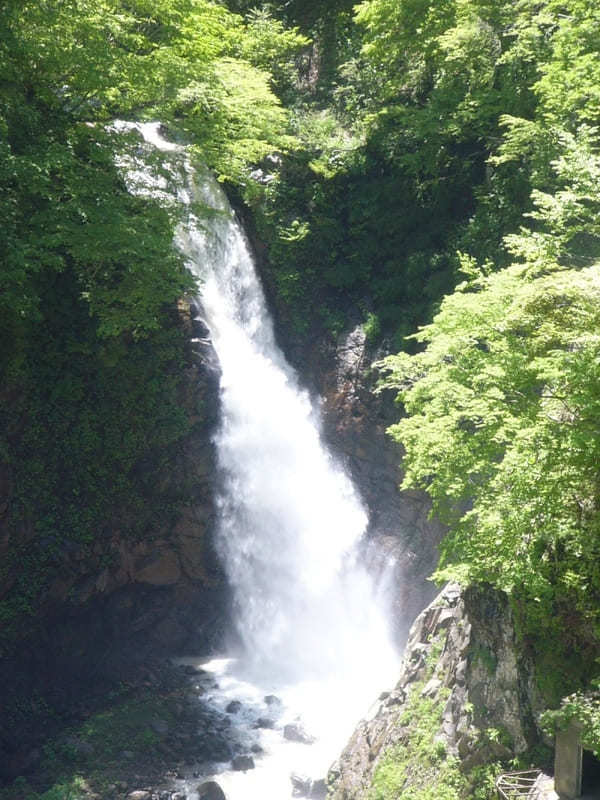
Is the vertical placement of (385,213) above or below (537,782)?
above

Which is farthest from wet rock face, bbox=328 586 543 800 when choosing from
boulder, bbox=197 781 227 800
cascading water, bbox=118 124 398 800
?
cascading water, bbox=118 124 398 800

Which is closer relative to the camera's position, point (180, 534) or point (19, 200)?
point (19, 200)

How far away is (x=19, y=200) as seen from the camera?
37.9 feet

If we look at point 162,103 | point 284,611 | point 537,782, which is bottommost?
point 537,782

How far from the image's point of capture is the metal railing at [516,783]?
790 centimetres

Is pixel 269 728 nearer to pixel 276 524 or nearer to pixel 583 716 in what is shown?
pixel 276 524

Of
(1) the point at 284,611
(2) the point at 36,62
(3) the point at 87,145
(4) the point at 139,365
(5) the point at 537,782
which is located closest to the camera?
(5) the point at 537,782

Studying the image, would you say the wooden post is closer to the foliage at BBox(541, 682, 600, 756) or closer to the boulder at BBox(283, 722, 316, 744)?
the foliage at BBox(541, 682, 600, 756)

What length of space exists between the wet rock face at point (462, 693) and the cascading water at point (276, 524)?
4265 mm

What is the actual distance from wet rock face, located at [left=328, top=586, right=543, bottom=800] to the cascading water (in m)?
4.26

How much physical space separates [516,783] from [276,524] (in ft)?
33.0

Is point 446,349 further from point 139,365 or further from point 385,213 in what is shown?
point 385,213

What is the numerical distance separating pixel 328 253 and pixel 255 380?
481cm

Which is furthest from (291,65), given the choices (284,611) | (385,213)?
(284,611)
